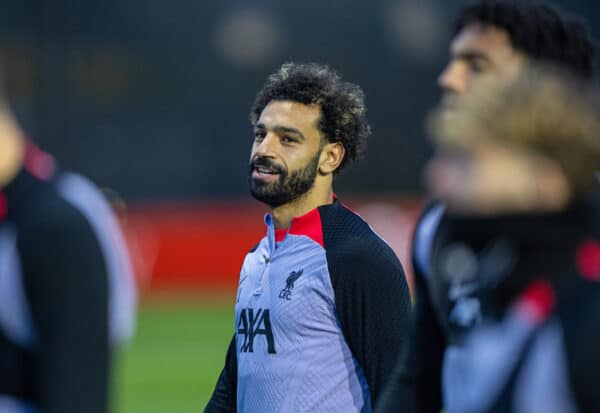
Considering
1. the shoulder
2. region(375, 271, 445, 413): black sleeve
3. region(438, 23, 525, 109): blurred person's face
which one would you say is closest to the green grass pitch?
the shoulder

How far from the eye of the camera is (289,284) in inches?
162

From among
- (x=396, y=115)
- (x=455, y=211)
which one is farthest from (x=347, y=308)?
(x=396, y=115)

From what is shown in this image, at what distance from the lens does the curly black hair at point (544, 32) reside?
10.8ft

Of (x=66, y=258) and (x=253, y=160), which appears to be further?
(x=253, y=160)

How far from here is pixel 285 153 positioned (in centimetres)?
436

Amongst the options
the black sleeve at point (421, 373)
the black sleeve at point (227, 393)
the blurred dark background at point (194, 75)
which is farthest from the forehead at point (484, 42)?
the blurred dark background at point (194, 75)

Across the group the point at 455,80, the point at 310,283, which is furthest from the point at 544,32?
the point at 310,283

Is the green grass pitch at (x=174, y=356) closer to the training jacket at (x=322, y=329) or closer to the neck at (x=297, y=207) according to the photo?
the neck at (x=297, y=207)

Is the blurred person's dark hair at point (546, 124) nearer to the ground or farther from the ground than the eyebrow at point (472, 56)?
nearer to the ground

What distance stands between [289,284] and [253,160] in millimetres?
526

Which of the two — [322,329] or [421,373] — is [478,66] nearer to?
[421,373]

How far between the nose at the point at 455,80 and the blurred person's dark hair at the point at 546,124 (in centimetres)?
74

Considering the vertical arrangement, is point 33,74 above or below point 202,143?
above

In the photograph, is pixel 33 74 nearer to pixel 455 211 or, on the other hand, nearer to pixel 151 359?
pixel 151 359
